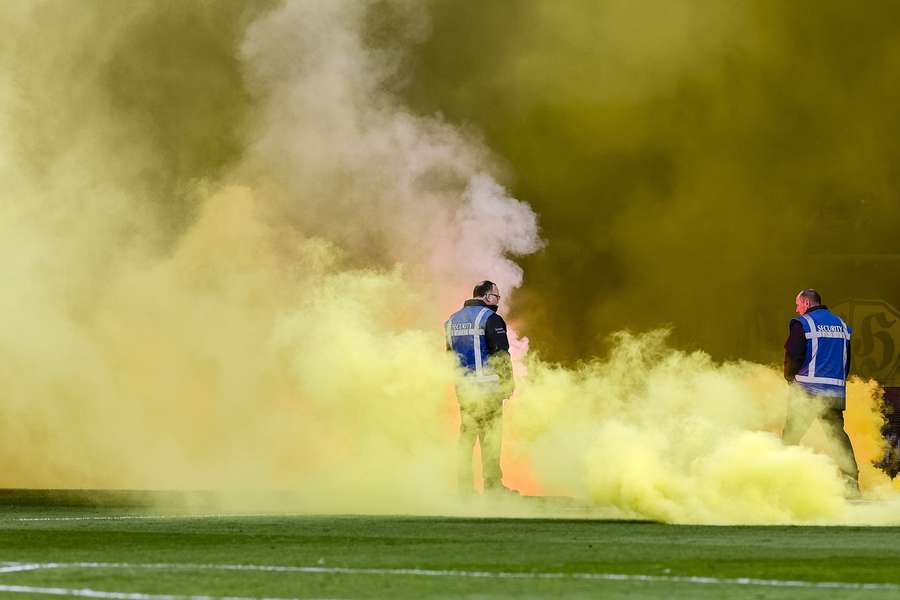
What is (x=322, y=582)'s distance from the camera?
832cm

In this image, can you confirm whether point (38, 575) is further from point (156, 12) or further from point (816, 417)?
point (156, 12)

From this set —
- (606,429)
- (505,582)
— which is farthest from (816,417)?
(505,582)

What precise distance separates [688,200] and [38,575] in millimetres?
14366

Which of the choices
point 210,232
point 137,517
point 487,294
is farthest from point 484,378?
point 210,232

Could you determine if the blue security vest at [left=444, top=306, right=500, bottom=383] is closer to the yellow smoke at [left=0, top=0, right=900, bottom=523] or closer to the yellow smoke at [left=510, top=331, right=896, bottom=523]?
the yellow smoke at [left=510, top=331, right=896, bottom=523]

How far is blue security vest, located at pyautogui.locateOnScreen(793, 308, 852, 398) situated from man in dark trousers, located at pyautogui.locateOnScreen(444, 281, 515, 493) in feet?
8.53

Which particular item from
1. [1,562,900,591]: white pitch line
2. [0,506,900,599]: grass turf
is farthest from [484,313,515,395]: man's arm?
[1,562,900,591]: white pitch line

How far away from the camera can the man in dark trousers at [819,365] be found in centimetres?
1512

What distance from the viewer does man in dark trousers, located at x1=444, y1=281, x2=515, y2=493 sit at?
15.2m

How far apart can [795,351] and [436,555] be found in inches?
247

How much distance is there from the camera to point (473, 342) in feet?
50.1

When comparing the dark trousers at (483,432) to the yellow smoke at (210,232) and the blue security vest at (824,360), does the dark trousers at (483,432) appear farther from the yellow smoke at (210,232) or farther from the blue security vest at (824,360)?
the yellow smoke at (210,232)

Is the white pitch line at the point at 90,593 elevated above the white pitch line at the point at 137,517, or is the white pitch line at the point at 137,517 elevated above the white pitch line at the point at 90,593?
the white pitch line at the point at 137,517

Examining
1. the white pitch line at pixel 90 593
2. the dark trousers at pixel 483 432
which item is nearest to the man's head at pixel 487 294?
the dark trousers at pixel 483 432
